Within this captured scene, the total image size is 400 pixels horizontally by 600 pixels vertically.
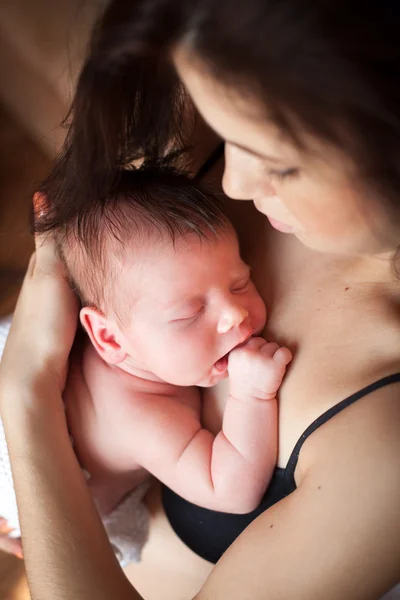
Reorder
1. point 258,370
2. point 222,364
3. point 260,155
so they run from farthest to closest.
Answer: point 222,364
point 258,370
point 260,155

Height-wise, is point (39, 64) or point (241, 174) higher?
point (39, 64)

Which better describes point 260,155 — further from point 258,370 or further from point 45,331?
point 45,331

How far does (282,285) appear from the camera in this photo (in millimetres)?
909

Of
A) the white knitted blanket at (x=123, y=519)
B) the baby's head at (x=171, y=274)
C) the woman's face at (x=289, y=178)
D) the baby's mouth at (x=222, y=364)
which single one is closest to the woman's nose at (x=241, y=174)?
the woman's face at (x=289, y=178)

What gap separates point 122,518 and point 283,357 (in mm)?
488

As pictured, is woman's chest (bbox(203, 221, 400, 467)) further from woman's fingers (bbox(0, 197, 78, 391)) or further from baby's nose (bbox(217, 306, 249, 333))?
woman's fingers (bbox(0, 197, 78, 391))

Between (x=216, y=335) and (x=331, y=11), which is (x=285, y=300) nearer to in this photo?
(x=216, y=335)

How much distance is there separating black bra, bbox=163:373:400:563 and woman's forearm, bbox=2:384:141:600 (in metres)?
0.17

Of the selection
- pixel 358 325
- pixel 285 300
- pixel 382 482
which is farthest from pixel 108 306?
pixel 382 482

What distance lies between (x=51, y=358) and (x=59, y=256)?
0.19 meters

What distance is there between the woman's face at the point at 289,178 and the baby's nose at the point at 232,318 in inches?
8.6

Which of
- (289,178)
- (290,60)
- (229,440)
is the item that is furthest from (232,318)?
(290,60)

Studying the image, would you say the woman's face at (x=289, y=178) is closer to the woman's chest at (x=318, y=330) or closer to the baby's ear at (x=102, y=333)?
the woman's chest at (x=318, y=330)

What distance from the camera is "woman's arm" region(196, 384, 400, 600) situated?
1.94 ft
